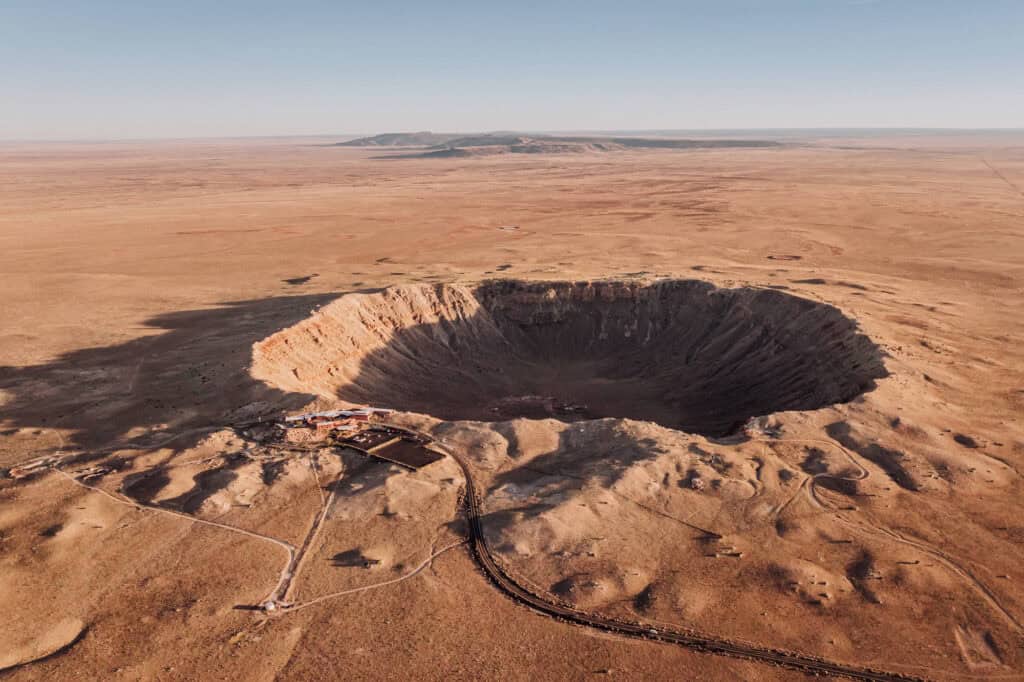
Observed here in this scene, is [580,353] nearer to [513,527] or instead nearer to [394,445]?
[394,445]

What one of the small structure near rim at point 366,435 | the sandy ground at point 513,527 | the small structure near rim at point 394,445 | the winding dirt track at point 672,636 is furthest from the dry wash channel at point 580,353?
the winding dirt track at point 672,636

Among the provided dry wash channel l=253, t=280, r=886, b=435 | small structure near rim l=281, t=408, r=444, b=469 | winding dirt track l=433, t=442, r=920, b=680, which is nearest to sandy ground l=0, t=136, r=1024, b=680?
winding dirt track l=433, t=442, r=920, b=680

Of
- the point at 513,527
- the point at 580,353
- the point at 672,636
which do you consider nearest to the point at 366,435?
the point at 513,527

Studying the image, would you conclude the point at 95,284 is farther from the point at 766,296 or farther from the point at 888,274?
the point at 888,274

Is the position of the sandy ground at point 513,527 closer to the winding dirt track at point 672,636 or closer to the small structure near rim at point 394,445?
the winding dirt track at point 672,636

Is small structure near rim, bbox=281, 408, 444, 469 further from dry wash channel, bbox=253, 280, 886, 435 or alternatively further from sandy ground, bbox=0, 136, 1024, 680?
dry wash channel, bbox=253, 280, 886, 435

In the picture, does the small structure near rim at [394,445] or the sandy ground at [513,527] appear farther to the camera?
the small structure near rim at [394,445]

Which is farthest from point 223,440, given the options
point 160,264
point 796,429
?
point 160,264
